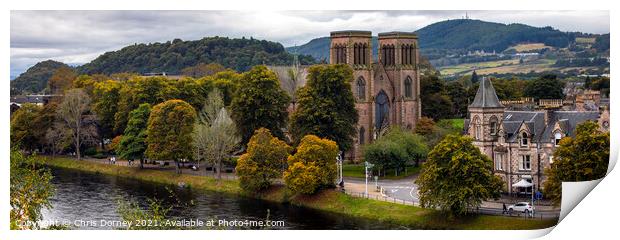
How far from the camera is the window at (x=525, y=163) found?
45978 mm

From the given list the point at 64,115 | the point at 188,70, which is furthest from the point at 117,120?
the point at 188,70

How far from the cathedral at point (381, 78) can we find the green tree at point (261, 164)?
13179 millimetres

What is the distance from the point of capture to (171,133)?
60.2 m

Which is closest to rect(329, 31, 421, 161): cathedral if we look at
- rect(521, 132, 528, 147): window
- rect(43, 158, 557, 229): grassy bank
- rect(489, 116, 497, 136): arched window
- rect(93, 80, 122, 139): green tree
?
rect(43, 158, 557, 229): grassy bank

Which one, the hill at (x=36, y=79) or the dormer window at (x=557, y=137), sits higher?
the hill at (x=36, y=79)

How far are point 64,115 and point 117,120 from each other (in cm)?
366

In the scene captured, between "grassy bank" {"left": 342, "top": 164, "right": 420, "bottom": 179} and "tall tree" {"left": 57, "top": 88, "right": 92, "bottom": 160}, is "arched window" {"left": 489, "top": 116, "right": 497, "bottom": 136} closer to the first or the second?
"grassy bank" {"left": 342, "top": 164, "right": 420, "bottom": 179}

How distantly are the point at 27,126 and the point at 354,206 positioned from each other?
100 feet

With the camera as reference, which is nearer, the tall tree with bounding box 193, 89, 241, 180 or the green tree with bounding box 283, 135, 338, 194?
the green tree with bounding box 283, 135, 338, 194

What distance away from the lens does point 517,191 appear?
4584 centimetres

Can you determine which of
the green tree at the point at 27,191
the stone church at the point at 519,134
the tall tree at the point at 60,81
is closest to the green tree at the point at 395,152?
the stone church at the point at 519,134

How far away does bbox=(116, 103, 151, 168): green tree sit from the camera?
62.8 m

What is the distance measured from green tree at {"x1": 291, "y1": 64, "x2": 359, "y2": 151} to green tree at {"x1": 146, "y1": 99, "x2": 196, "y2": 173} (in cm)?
691

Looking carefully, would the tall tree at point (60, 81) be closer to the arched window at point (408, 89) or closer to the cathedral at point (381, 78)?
the cathedral at point (381, 78)
